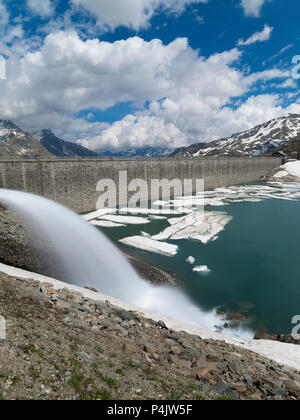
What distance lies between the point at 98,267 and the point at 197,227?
13.1m

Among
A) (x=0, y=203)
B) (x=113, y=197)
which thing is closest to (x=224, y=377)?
(x=0, y=203)

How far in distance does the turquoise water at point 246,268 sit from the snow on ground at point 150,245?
595mm

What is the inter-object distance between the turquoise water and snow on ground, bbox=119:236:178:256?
595mm

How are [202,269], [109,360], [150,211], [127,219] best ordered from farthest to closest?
[150,211] < [127,219] < [202,269] < [109,360]

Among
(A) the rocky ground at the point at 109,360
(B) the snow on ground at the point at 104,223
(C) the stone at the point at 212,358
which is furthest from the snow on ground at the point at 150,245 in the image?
(C) the stone at the point at 212,358

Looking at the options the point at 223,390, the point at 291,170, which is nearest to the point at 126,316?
the point at 223,390

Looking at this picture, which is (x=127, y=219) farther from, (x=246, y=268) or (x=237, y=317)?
(x=237, y=317)

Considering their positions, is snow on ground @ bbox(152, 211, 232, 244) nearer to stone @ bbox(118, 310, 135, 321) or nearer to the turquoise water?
the turquoise water

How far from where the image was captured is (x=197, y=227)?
24891 mm

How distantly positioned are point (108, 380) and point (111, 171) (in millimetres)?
35193
